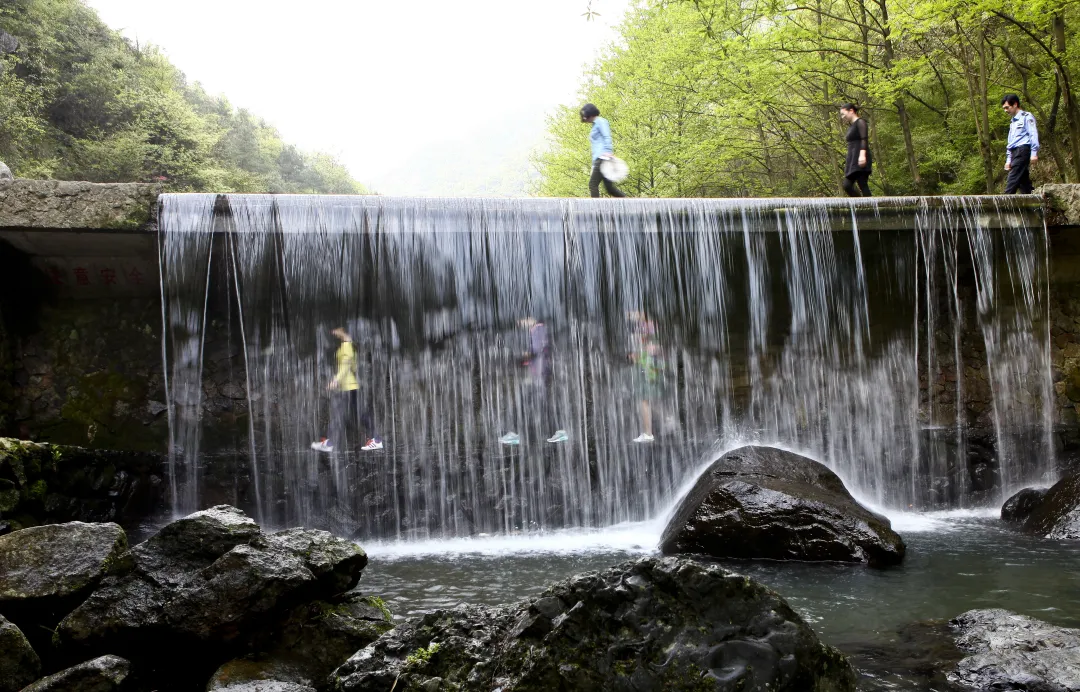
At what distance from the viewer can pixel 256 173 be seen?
1259 inches

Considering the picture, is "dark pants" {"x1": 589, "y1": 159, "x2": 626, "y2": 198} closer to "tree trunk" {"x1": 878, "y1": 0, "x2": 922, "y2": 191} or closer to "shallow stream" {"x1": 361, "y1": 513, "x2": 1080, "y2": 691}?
"shallow stream" {"x1": 361, "y1": 513, "x2": 1080, "y2": 691}

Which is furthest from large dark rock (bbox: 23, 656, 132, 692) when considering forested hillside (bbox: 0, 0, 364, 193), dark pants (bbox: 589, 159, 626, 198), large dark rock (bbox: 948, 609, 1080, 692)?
forested hillside (bbox: 0, 0, 364, 193)

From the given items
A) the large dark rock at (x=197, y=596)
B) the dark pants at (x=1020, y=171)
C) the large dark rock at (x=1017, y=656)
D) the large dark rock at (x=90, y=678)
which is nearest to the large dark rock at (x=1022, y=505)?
the dark pants at (x=1020, y=171)

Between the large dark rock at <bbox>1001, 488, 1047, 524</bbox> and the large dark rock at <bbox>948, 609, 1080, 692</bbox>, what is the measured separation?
487 cm

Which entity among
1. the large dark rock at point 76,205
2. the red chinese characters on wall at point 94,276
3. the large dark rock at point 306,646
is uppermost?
the large dark rock at point 76,205

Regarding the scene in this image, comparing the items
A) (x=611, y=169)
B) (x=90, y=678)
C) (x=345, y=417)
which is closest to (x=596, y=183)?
(x=611, y=169)

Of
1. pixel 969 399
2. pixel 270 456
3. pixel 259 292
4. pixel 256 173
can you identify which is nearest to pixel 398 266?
pixel 259 292

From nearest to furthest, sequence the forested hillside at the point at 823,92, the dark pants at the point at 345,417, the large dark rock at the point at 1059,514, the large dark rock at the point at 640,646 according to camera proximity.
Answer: the large dark rock at the point at 640,646 → the large dark rock at the point at 1059,514 → the dark pants at the point at 345,417 → the forested hillside at the point at 823,92

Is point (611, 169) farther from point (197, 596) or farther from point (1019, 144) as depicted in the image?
point (197, 596)

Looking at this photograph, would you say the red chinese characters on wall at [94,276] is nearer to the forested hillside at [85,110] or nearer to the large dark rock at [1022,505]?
the forested hillside at [85,110]

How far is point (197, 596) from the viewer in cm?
408

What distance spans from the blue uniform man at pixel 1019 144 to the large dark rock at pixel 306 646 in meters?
10.9

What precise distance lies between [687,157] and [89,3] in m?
20.5

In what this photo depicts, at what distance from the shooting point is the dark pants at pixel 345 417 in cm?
918
